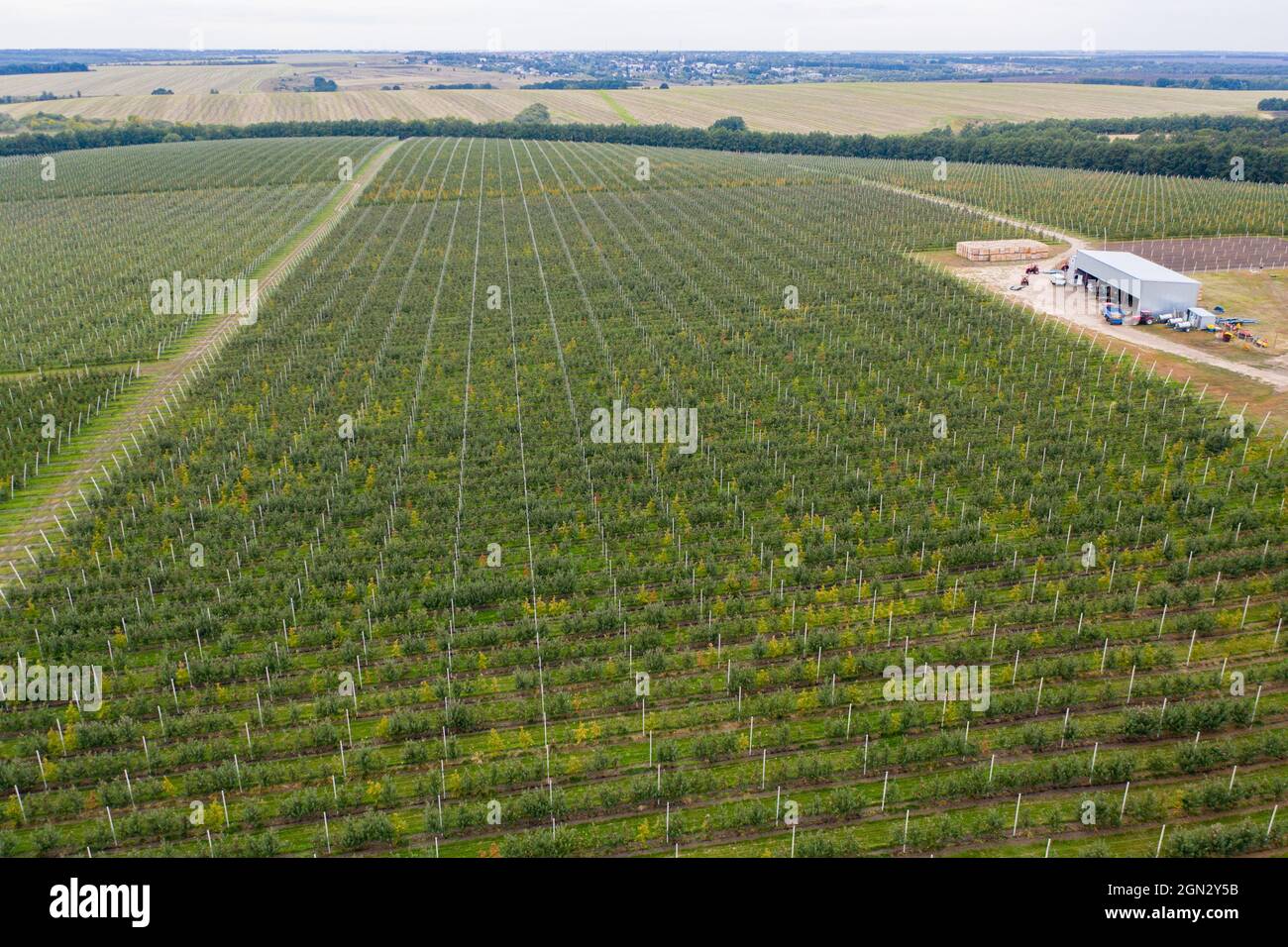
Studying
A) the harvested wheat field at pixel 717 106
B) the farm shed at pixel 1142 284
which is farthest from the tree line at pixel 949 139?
the farm shed at pixel 1142 284

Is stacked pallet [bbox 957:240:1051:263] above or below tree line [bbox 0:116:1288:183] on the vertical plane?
below

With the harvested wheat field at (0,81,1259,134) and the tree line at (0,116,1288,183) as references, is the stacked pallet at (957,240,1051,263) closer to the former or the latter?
the tree line at (0,116,1288,183)

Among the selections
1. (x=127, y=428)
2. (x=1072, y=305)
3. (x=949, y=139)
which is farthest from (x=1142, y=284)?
(x=949, y=139)

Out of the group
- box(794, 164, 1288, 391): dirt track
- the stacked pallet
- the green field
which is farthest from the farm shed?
the stacked pallet

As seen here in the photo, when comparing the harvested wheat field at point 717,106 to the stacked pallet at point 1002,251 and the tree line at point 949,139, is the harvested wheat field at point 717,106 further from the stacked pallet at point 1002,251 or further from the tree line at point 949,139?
the stacked pallet at point 1002,251

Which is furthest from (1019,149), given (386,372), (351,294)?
(386,372)

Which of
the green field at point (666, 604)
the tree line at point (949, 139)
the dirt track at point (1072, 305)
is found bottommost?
the green field at point (666, 604)
